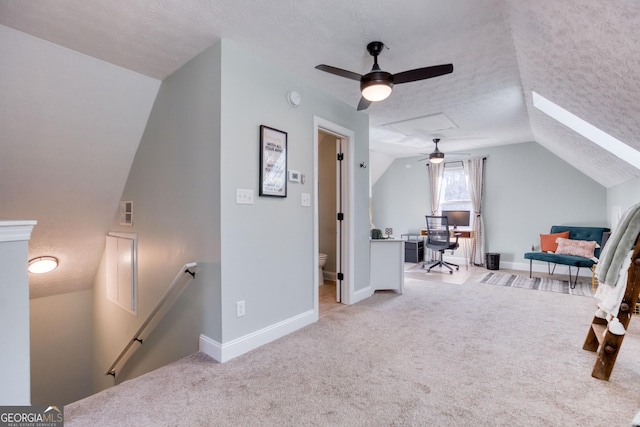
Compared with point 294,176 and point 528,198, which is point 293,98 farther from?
point 528,198

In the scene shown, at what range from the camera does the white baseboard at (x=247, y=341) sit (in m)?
2.25

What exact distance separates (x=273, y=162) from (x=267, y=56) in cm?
89

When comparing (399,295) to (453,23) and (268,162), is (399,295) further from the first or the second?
(453,23)

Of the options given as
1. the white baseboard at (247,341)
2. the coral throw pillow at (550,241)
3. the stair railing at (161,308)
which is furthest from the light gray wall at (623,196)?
the stair railing at (161,308)

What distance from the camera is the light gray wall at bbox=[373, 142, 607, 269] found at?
5.21 m

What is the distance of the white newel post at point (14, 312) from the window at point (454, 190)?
264 inches

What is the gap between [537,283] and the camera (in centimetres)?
464

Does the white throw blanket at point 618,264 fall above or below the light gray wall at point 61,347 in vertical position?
above

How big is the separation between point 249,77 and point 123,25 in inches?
35.2

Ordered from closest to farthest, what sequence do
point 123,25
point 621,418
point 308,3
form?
point 621,418
point 308,3
point 123,25

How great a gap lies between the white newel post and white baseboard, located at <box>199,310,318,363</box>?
106 centimetres

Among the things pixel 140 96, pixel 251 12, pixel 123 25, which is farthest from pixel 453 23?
pixel 140 96

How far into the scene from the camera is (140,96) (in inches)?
113

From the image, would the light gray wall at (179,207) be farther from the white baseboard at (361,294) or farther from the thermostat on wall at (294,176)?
the white baseboard at (361,294)
